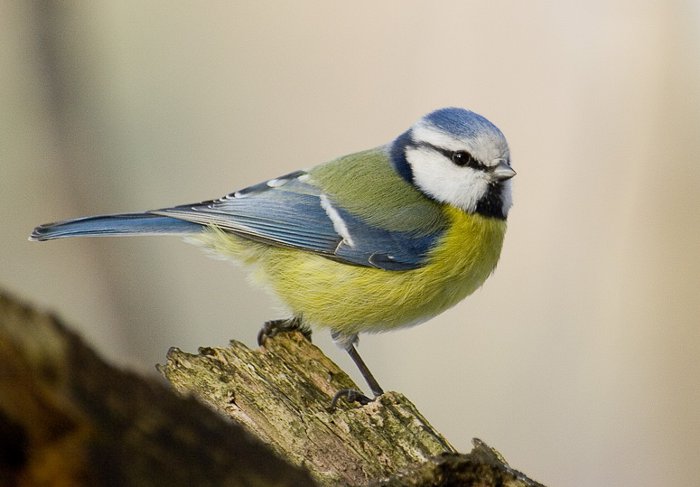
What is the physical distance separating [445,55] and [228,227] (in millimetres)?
1714

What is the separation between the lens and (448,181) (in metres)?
2.62

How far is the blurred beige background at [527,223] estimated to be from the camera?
337cm

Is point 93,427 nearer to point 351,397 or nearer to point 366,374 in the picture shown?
point 351,397

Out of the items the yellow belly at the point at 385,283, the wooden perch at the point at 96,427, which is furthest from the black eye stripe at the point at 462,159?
the wooden perch at the point at 96,427

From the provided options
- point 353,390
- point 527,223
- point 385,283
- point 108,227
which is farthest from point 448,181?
point 527,223

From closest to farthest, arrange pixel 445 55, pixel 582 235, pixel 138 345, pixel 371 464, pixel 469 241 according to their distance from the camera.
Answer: pixel 371 464
pixel 469 241
pixel 138 345
pixel 582 235
pixel 445 55

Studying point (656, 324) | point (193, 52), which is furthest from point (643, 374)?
point (193, 52)

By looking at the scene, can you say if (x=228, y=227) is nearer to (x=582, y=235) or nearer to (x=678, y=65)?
(x=582, y=235)

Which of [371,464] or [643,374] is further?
[643,374]

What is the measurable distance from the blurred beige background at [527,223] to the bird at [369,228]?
2.61ft

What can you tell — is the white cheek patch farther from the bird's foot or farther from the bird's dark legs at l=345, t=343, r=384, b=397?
the bird's foot

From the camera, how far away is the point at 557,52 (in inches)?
149

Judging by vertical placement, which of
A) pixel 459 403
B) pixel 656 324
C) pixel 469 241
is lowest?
pixel 459 403

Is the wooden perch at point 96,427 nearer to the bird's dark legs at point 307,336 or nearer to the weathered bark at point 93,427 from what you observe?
the weathered bark at point 93,427
